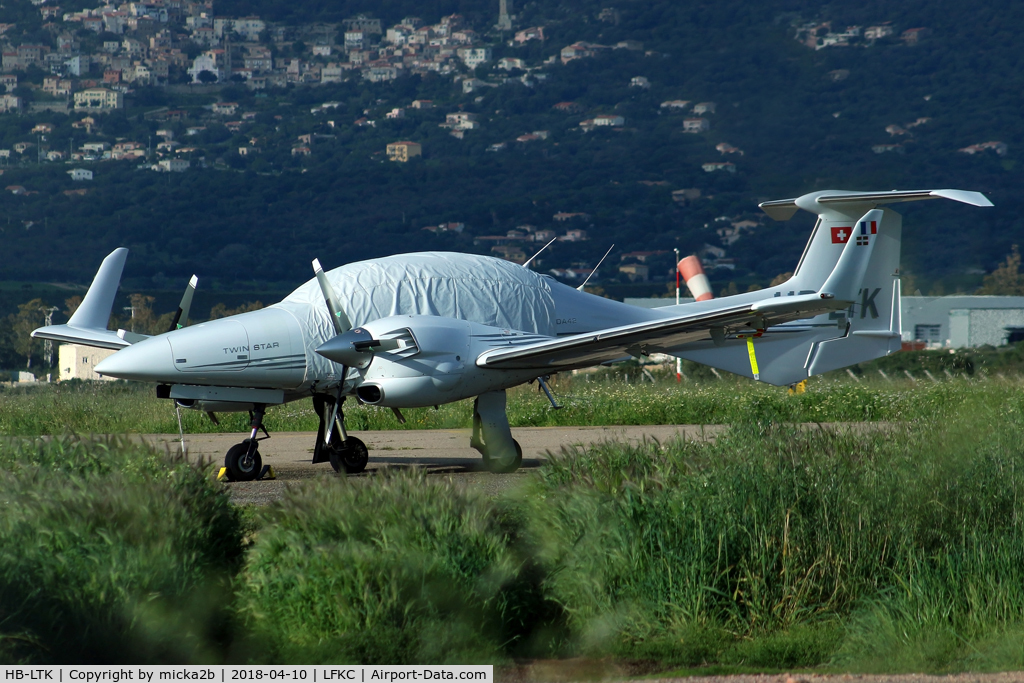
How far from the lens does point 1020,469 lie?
7.27 meters

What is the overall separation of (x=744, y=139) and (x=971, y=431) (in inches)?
1444

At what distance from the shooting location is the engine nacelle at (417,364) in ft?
37.8

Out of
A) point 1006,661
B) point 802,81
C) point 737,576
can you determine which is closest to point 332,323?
point 737,576

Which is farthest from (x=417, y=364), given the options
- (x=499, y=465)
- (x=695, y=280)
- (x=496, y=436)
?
(x=695, y=280)

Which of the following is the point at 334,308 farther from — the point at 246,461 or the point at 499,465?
the point at 499,465

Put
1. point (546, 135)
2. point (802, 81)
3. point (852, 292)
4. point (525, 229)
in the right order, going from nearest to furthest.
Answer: point (852, 292) → point (802, 81) → point (525, 229) → point (546, 135)

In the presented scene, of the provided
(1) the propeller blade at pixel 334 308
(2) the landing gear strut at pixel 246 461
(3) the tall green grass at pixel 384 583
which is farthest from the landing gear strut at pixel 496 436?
(3) the tall green grass at pixel 384 583

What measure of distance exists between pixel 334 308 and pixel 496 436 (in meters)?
2.45

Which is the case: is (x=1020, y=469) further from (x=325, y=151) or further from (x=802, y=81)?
(x=325, y=151)

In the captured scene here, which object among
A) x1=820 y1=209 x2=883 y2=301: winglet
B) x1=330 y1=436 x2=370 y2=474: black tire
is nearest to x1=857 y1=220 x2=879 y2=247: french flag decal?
x1=820 y1=209 x2=883 y2=301: winglet

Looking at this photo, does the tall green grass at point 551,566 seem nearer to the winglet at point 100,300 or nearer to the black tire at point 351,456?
the black tire at point 351,456

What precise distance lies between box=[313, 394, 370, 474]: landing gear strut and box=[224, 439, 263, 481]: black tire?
2.27ft

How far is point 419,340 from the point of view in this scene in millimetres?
11570

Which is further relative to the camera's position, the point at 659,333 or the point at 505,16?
the point at 505,16
